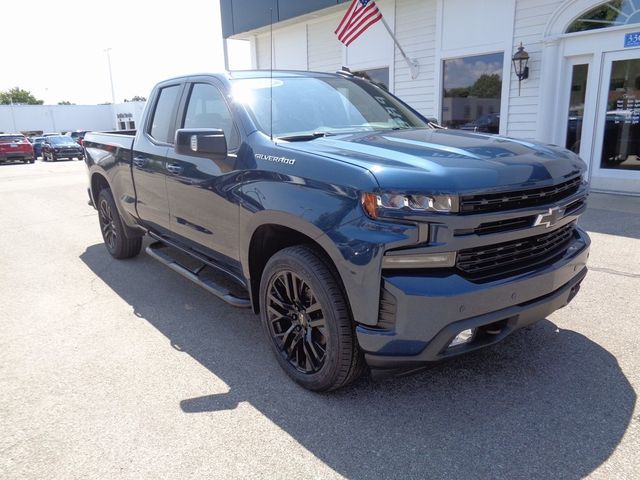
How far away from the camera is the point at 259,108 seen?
346 centimetres

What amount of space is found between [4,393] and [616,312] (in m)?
4.41

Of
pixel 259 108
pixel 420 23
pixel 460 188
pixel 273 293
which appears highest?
pixel 420 23

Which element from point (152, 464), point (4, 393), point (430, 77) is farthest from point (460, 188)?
point (430, 77)

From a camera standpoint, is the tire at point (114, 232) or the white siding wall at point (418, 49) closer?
→ the tire at point (114, 232)

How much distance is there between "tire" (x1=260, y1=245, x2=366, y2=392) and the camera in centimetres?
265

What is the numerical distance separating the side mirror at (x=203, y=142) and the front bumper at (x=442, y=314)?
1460mm

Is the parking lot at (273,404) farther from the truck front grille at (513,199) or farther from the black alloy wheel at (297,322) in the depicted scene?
the truck front grille at (513,199)

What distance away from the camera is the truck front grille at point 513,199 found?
239 cm

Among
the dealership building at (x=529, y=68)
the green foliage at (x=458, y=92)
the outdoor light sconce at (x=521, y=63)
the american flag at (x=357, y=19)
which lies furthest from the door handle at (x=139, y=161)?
the green foliage at (x=458, y=92)

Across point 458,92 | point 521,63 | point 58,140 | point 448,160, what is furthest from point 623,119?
point 58,140

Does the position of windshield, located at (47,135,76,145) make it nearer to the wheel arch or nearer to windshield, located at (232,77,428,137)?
windshield, located at (232,77,428,137)

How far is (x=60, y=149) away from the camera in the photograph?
1115 inches

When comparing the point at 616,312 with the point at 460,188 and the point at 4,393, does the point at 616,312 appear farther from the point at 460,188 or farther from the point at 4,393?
the point at 4,393

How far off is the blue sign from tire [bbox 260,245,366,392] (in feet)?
27.4
